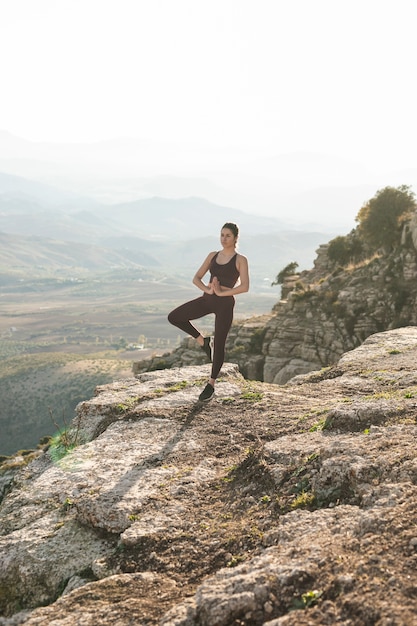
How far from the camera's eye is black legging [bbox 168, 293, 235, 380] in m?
10.2

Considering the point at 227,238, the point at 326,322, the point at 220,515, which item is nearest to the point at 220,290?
the point at 227,238

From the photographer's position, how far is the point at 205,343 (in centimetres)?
1117

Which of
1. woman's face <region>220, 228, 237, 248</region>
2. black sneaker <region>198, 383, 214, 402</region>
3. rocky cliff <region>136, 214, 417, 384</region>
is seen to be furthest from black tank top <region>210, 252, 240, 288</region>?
rocky cliff <region>136, 214, 417, 384</region>

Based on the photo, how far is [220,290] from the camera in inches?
391

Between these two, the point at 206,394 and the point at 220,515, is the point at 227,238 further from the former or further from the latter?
the point at 220,515

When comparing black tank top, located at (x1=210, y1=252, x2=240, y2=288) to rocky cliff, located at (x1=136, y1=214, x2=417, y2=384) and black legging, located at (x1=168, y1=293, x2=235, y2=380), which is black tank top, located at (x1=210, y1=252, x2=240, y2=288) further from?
rocky cliff, located at (x1=136, y1=214, x2=417, y2=384)

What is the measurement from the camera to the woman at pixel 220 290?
974cm

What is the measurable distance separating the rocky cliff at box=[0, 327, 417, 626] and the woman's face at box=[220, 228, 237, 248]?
3.24 m

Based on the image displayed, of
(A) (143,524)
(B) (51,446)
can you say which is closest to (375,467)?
(A) (143,524)

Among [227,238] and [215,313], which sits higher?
[227,238]

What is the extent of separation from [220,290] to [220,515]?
4.51 meters

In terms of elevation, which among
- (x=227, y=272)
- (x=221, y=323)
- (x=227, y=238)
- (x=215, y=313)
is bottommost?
(x=221, y=323)

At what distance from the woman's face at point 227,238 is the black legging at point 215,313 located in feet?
3.56

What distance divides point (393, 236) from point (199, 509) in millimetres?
30349
